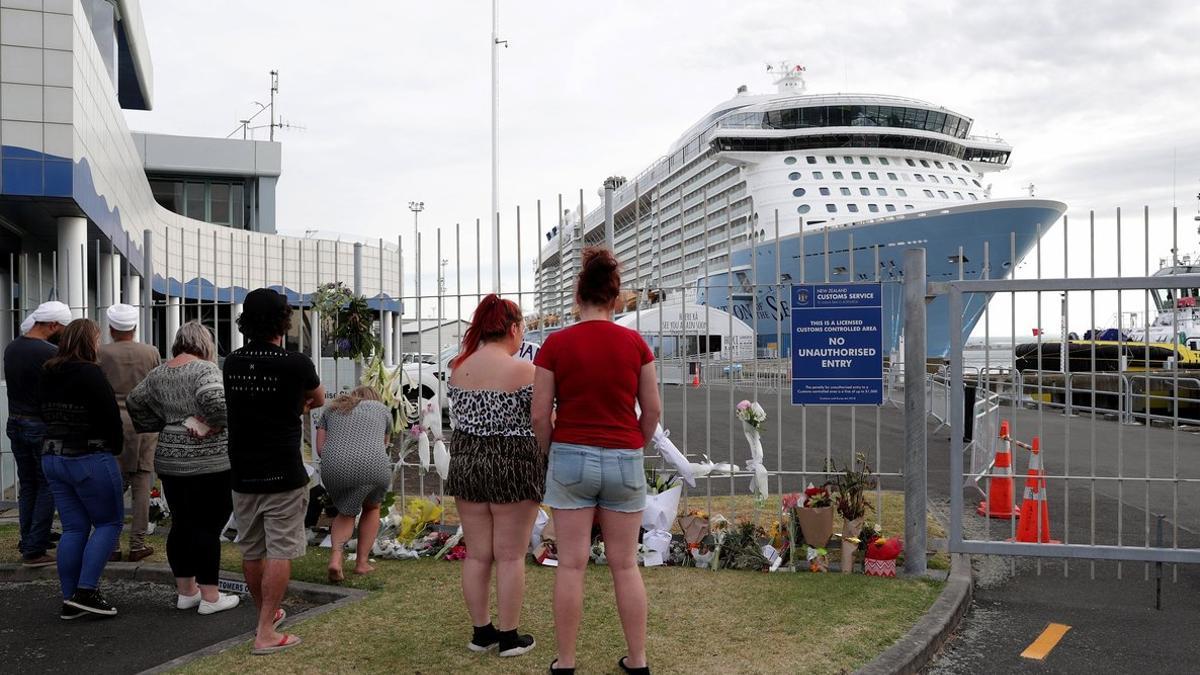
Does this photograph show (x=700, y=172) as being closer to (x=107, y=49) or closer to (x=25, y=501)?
(x=107, y=49)

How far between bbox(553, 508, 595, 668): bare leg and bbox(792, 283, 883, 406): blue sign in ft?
8.56

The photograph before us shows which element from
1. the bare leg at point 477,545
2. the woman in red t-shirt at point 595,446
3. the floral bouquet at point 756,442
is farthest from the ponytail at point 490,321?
the floral bouquet at point 756,442

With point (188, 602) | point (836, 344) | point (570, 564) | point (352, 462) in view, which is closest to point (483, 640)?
point (570, 564)

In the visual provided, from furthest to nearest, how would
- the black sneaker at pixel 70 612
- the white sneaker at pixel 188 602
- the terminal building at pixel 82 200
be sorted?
1. the terminal building at pixel 82 200
2. the white sneaker at pixel 188 602
3. the black sneaker at pixel 70 612

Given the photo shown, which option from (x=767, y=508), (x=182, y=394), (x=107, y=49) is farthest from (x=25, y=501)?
(x=107, y=49)

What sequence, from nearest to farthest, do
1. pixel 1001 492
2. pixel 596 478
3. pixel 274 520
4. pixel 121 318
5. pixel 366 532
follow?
pixel 596 478 < pixel 274 520 < pixel 366 532 < pixel 121 318 < pixel 1001 492

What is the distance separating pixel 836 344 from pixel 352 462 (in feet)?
10.6

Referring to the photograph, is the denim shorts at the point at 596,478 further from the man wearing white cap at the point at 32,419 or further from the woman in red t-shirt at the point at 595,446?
the man wearing white cap at the point at 32,419

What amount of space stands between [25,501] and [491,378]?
4.15m

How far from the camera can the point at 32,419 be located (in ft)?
19.0

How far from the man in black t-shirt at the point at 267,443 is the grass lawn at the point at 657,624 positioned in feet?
1.39

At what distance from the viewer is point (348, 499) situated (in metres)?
5.50

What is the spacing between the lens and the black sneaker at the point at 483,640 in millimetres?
4215

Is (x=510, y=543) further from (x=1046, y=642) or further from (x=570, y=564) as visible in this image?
(x=1046, y=642)
